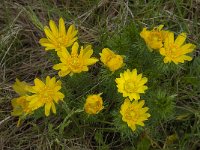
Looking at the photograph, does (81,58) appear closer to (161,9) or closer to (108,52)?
(108,52)

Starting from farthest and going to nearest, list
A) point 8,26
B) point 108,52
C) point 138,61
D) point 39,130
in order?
1. point 8,26
2. point 39,130
3. point 138,61
4. point 108,52

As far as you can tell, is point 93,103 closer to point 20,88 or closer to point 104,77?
point 104,77

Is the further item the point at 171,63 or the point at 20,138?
the point at 20,138

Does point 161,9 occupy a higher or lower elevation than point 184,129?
higher

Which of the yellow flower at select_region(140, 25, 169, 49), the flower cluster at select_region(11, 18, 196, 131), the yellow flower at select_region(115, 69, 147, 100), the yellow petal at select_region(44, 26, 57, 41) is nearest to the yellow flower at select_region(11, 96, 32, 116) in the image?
the flower cluster at select_region(11, 18, 196, 131)

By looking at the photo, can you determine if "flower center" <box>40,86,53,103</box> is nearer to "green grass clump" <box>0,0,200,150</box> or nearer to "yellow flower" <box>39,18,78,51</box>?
"green grass clump" <box>0,0,200,150</box>

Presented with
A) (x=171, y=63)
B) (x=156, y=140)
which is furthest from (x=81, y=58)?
(x=156, y=140)

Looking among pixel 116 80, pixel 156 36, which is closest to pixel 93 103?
pixel 116 80
